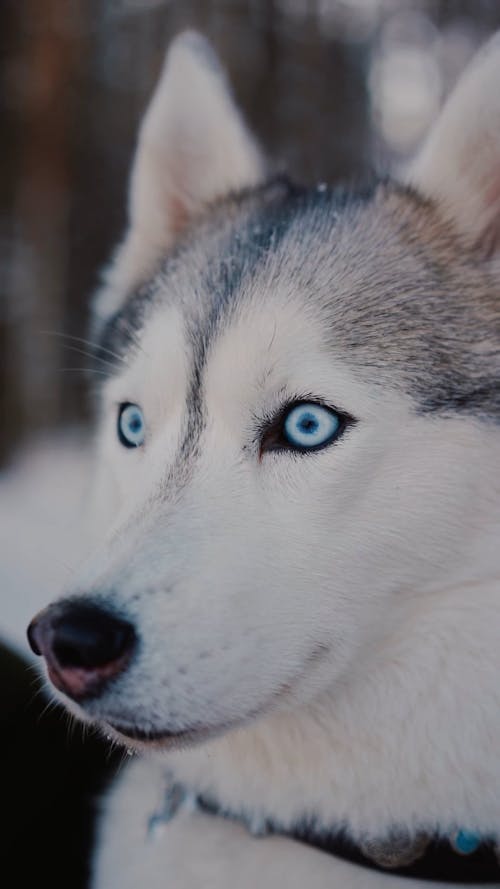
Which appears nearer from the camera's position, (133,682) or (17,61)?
(133,682)

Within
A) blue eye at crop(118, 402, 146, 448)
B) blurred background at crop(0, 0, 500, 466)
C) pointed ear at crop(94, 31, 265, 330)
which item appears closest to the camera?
blue eye at crop(118, 402, 146, 448)

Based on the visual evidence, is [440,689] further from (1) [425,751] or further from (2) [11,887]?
(2) [11,887]

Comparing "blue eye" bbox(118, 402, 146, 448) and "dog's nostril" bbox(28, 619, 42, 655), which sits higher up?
"blue eye" bbox(118, 402, 146, 448)

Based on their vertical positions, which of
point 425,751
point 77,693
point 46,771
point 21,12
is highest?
point 21,12

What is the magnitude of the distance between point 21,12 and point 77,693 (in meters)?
10.2

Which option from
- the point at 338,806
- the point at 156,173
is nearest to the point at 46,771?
the point at 338,806

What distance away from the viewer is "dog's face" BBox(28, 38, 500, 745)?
130cm

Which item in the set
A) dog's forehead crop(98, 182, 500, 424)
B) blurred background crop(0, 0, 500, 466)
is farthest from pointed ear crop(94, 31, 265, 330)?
blurred background crop(0, 0, 500, 466)

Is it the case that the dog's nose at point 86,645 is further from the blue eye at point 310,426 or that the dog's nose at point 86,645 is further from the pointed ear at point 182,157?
the pointed ear at point 182,157

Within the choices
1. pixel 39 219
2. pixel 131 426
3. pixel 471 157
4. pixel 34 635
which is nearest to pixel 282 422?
pixel 131 426

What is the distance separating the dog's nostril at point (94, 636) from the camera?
4.11 ft

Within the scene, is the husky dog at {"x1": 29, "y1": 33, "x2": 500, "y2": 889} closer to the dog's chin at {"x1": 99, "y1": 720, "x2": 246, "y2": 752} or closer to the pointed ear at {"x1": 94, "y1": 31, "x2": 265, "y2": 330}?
the dog's chin at {"x1": 99, "y1": 720, "x2": 246, "y2": 752}

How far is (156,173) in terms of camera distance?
7.44 feet

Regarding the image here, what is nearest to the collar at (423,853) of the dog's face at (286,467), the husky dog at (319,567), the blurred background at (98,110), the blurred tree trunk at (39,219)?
the husky dog at (319,567)
